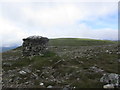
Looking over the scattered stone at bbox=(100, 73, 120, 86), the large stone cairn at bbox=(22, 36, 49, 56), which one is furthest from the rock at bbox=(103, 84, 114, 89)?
the large stone cairn at bbox=(22, 36, 49, 56)

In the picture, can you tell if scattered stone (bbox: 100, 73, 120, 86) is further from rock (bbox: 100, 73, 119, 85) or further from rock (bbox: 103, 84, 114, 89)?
rock (bbox: 103, 84, 114, 89)

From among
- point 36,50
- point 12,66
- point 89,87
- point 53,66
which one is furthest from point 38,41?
point 89,87

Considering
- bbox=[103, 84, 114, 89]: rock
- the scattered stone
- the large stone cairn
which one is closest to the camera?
bbox=[103, 84, 114, 89]: rock

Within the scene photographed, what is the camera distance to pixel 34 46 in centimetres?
3700

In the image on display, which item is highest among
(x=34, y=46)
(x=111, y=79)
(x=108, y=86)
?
(x=34, y=46)

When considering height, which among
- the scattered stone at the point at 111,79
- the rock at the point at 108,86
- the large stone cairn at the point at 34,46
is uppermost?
the large stone cairn at the point at 34,46

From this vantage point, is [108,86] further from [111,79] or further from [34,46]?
[34,46]

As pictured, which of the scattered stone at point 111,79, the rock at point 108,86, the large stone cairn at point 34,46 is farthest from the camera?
the large stone cairn at point 34,46

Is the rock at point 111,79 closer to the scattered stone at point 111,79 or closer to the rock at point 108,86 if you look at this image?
the scattered stone at point 111,79

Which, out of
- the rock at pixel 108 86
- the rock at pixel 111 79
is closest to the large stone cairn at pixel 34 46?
the rock at pixel 111 79

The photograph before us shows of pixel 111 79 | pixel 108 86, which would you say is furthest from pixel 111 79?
pixel 108 86

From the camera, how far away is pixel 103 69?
64.7 feet

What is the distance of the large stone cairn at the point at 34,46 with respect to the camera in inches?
1441

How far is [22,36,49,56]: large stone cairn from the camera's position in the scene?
36594 mm
